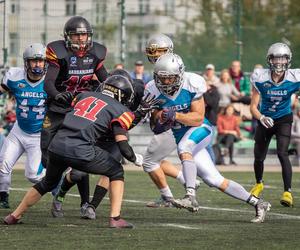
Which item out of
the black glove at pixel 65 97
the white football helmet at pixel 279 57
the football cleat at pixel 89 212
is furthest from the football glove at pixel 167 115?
the white football helmet at pixel 279 57

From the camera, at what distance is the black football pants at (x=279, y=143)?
11375 millimetres

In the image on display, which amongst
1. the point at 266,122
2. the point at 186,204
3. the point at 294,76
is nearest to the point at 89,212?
the point at 186,204

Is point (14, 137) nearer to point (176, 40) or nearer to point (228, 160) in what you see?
point (228, 160)

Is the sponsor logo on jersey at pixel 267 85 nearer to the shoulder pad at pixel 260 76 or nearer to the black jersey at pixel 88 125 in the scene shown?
the shoulder pad at pixel 260 76

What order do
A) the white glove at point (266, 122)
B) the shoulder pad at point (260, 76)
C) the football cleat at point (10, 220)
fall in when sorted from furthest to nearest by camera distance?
the shoulder pad at point (260, 76) → the white glove at point (266, 122) → the football cleat at point (10, 220)

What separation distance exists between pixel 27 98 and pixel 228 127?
827 centimetres

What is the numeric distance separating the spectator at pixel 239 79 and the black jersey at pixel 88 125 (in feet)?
34.4

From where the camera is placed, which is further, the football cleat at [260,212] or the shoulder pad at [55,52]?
the shoulder pad at [55,52]

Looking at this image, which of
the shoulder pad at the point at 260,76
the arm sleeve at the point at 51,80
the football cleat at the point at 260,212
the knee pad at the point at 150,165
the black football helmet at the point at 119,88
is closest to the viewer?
the black football helmet at the point at 119,88

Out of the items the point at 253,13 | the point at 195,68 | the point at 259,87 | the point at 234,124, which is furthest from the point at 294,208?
the point at 253,13

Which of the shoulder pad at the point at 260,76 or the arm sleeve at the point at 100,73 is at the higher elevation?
the arm sleeve at the point at 100,73

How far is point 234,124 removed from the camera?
18.7m

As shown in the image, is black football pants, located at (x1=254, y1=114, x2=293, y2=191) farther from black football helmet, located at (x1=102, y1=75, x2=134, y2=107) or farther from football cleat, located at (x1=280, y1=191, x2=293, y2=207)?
black football helmet, located at (x1=102, y1=75, x2=134, y2=107)

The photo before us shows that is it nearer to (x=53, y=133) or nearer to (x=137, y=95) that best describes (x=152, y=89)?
(x=137, y=95)
